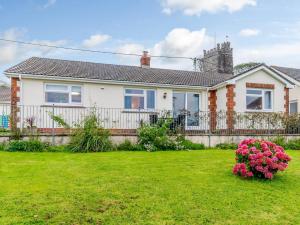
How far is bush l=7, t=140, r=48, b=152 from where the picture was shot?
11.9 m

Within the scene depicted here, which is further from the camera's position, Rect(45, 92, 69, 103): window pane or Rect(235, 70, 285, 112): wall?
Rect(235, 70, 285, 112): wall

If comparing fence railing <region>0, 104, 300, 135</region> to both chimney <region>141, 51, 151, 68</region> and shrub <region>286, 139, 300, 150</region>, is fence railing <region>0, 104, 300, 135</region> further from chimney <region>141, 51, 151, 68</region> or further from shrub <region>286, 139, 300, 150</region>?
chimney <region>141, 51, 151, 68</region>

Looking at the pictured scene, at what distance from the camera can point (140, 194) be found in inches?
234

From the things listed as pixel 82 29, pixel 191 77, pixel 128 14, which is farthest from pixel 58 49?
pixel 191 77

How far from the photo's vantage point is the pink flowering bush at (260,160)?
7.34 m

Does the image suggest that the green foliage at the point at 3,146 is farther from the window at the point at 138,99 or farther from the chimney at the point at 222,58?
the chimney at the point at 222,58

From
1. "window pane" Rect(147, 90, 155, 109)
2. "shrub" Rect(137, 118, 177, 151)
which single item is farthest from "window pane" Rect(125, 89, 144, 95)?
"shrub" Rect(137, 118, 177, 151)

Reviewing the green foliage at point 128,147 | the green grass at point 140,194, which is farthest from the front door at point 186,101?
the green grass at point 140,194

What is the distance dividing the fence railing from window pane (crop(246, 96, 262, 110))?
280 centimetres

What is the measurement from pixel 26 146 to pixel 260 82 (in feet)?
47.2

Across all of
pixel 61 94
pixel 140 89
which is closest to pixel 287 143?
pixel 140 89

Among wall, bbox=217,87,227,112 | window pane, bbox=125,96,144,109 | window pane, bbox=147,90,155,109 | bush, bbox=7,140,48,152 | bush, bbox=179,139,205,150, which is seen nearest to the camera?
bush, bbox=7,140,48,152

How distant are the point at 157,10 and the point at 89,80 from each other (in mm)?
6742

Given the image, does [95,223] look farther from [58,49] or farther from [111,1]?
[58,49]
